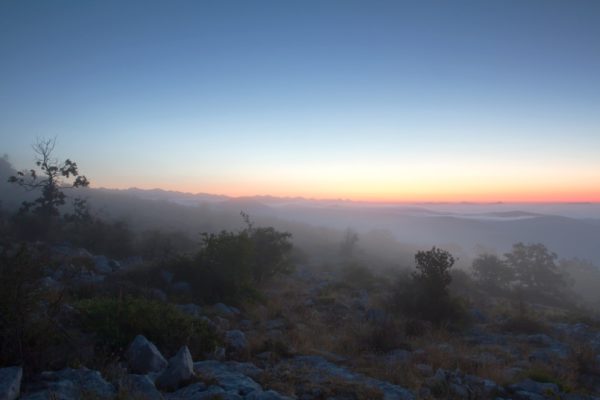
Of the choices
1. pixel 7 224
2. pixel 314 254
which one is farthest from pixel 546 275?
pixel 7 224

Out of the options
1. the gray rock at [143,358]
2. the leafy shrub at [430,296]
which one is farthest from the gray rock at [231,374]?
the leafy shrub at [430,296]

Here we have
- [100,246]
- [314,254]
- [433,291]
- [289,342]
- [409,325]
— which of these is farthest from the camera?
[314,254]

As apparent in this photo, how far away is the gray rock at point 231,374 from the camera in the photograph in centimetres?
603

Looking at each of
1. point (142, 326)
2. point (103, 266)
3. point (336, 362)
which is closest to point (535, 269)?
point (336, 362)

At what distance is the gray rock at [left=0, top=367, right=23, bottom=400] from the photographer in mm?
4707

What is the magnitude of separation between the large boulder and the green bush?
1.70m

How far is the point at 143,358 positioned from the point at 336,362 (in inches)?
160

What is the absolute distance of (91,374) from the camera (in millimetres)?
5598

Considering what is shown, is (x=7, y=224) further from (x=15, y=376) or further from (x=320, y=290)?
(x=15, y=376)

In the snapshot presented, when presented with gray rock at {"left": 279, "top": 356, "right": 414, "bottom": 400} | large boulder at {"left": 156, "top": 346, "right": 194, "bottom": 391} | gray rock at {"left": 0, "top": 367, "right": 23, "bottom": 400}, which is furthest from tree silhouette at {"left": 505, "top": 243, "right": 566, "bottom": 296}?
gray rock at {"left": 0, "top": 367, "right": 23, "bottom": 400}

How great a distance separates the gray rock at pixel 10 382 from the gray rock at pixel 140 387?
1.21m

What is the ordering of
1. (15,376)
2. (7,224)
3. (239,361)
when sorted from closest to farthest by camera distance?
(15,376)
(239,361)
(7,224)

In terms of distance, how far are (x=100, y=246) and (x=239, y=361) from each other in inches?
706

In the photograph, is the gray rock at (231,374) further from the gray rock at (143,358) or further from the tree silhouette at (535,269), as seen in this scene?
the tree silhouette at (535,269)
